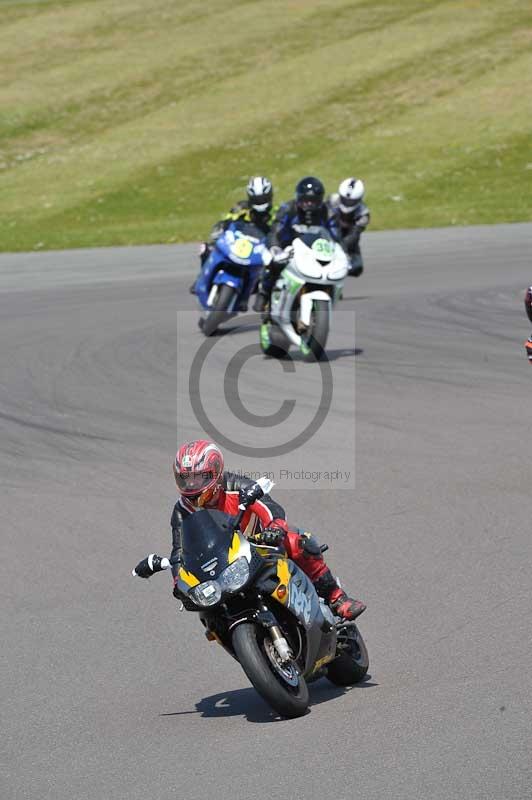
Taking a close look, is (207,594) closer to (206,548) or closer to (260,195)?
(206,548)

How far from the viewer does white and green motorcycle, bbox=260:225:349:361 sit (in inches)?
575

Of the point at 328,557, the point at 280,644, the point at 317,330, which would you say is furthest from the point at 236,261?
the point at 280,644

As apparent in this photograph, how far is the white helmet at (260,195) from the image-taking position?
16688 mm

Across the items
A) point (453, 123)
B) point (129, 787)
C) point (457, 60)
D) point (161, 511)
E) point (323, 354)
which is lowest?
point (129, 787)

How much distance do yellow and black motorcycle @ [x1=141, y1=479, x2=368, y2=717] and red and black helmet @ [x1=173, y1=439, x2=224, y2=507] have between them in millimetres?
138

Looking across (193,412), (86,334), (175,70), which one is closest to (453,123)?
(175,70)

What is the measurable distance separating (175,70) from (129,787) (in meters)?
41.8

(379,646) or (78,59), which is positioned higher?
(78,59)

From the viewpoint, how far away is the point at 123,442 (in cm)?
1174

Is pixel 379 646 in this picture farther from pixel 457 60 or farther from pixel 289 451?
pixel 457 60

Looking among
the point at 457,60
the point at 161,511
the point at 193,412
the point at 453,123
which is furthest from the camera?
the point at 457,60

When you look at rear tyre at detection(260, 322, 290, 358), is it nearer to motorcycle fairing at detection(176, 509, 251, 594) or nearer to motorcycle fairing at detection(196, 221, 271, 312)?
motorcycle fairing at detection(196, 221, 271, 312)

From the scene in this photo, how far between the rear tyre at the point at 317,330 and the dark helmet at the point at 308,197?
1.43 metres

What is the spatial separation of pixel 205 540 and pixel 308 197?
9.75 m
